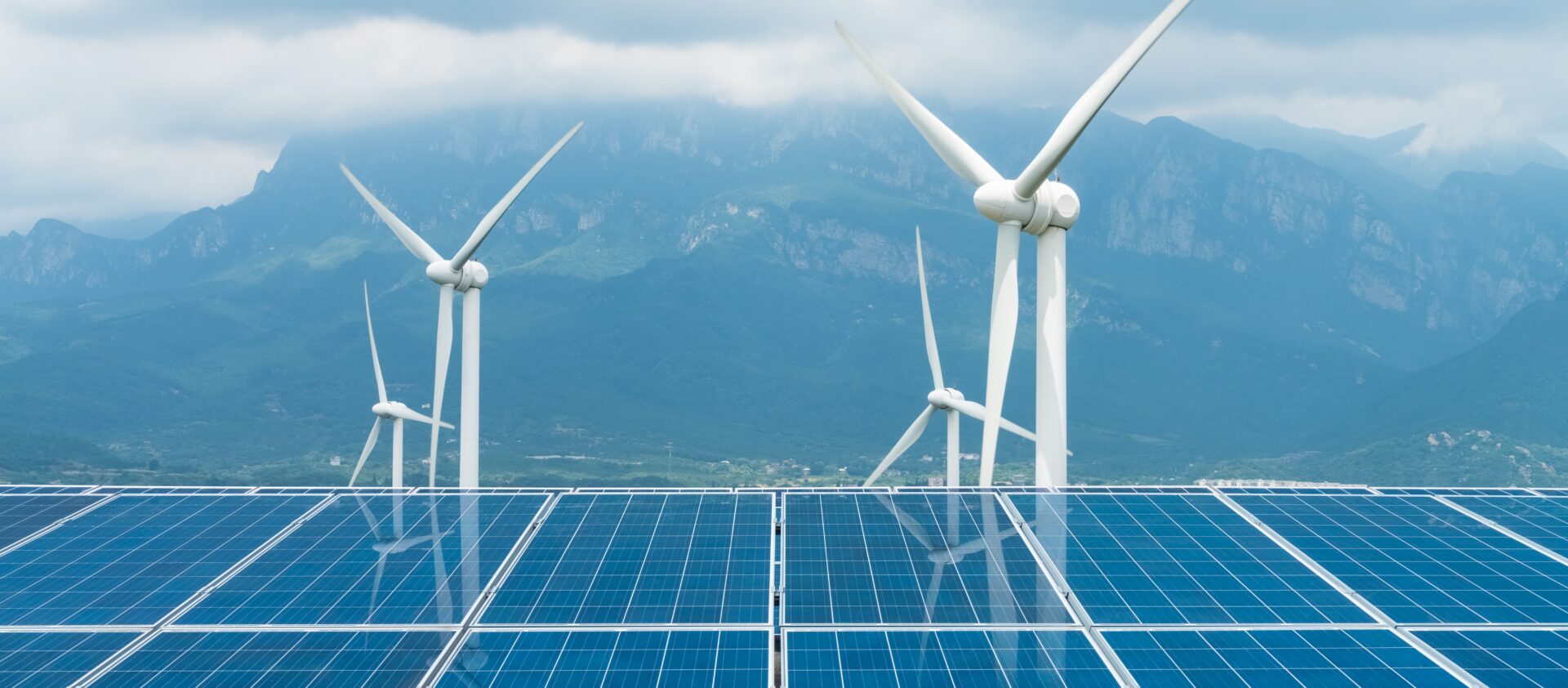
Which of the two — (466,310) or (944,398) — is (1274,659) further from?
(466,310)

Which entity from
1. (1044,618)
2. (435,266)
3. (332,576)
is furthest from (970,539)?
(435,266)

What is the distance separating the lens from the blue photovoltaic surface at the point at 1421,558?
3331cm

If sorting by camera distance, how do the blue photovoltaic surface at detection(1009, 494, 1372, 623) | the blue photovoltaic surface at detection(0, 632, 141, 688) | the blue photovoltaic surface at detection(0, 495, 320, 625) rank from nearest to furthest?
the blue photovoltaic surface at detection(0, 632, 141, 688) < the blue photovoltaic surface at detection(1009, 494, 1372, 623) < the blue photovoltaic surface at detection(0, 495, 320, 625)

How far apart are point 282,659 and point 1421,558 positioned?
2802 cm

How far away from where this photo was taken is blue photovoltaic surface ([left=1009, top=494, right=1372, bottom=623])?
108ft

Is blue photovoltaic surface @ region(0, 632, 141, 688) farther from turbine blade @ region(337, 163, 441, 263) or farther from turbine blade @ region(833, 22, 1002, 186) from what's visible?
turbine blade @ region(337, 163, 441, 263)

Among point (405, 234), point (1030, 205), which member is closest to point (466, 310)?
point (405, 234)

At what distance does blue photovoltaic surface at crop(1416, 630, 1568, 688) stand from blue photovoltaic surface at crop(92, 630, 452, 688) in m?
21.8

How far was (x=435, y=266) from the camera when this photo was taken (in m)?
66.5

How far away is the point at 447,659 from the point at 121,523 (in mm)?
16116

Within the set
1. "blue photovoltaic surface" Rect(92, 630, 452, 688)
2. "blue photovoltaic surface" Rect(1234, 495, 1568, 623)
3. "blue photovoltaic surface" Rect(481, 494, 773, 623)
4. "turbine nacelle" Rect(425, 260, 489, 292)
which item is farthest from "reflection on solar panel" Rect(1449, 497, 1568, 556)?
"turbine nacelle" Rect(425, 260, 489, 292)

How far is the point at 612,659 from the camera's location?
3008 cm

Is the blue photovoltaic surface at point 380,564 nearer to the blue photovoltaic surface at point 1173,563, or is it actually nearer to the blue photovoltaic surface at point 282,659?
the blue photovoltaic surface at point 282,659

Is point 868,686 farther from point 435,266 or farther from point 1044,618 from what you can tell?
point 435,266
